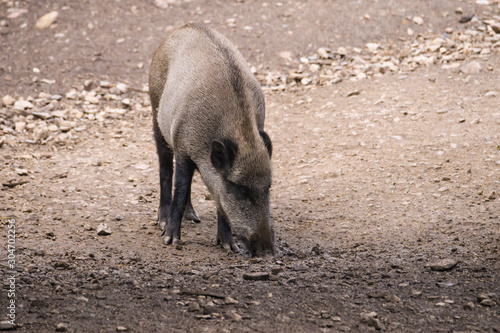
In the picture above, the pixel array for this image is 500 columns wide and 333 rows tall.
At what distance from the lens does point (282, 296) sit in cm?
397

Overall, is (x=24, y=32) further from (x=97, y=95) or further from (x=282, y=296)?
(x=282, y=296)

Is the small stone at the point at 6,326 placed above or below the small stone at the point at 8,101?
above

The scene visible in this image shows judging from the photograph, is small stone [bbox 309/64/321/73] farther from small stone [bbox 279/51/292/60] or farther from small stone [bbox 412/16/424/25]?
small stone [bbox 412/16/424/25]

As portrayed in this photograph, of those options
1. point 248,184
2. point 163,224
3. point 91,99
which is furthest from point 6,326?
point 91,99

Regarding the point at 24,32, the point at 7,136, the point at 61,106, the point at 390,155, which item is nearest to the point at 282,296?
the point at 390,155

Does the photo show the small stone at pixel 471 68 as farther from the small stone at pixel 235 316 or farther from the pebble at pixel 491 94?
the small stone at pixel 235 316

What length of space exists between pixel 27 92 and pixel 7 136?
1831mm

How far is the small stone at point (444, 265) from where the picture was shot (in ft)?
14.6

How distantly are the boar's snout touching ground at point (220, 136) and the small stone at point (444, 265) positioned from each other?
1.36 m

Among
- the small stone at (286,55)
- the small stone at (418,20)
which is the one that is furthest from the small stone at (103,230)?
the small stone at (418,20)

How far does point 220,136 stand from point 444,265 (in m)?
2.21

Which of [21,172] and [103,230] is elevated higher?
[103,230]

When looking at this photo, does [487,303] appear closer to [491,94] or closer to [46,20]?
[491,94]

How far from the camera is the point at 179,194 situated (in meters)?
5.37
